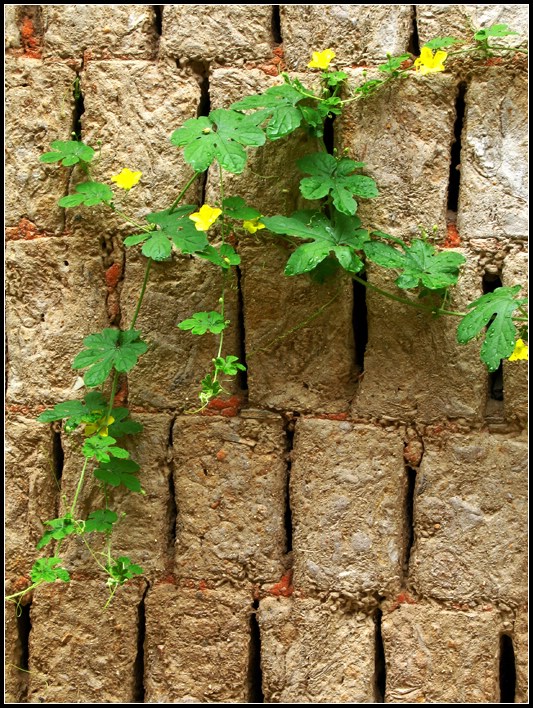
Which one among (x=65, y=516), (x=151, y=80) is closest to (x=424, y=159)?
(x=151, y=80)

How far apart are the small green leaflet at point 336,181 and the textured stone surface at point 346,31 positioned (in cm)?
36

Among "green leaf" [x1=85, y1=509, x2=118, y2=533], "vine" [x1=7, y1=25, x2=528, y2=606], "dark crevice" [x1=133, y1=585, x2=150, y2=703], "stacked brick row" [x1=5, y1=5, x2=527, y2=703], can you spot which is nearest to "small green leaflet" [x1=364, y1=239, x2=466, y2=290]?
"vine" [x1=7, y1=25, x2=528, y2=606]

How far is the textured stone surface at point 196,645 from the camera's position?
274 centimetres

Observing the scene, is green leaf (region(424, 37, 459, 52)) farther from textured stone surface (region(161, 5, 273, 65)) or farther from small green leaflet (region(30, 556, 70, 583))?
small green leaflet (region(30, 556, 70, 583))

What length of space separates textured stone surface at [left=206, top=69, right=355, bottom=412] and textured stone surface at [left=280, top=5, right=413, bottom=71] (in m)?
0.15

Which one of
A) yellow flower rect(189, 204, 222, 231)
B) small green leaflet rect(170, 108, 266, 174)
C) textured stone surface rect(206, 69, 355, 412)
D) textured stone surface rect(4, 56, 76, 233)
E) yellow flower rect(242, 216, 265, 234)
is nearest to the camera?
small green leaflet rect(170, 108, 266, 174)

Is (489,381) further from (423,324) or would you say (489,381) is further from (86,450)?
(86,450)

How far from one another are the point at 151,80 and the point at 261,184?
50 cm

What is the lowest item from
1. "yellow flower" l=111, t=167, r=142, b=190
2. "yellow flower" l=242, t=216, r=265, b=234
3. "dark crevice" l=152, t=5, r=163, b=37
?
"yellow flower" l=242, t=216, r=265, b=234

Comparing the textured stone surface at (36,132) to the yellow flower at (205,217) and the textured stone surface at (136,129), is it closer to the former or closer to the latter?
the textured stone surface at (136,129)

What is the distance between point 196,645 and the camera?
276cm

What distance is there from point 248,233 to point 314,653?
4.44ft

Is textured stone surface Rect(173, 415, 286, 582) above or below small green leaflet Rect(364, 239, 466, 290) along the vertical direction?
below

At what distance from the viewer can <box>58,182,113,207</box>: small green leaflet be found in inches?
104
